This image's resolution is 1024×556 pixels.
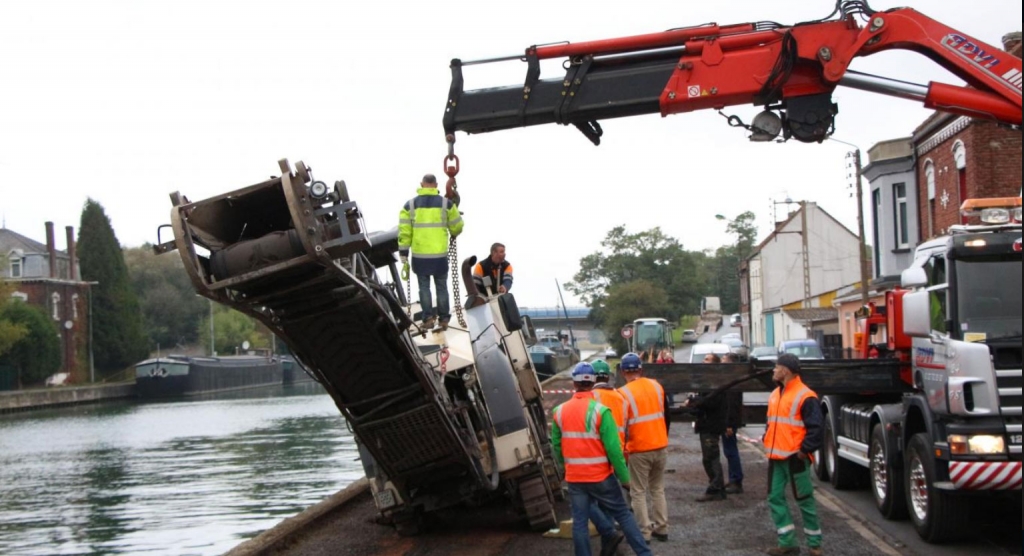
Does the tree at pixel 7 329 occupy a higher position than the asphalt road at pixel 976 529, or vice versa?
the tree at pixel 7 329

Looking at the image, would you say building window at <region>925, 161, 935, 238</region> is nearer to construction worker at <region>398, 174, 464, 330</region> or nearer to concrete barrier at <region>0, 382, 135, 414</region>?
construction worker at <region>398, 174, 464, 330</region>

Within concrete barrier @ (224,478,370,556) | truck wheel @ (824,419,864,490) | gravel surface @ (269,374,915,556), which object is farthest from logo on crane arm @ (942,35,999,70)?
concrete barrier @ (224,478,370,556)

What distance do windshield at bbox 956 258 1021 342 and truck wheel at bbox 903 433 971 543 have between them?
1118 mm

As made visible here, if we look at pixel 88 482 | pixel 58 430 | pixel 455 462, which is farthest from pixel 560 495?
pixel 58 430

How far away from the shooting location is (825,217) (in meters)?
74.8

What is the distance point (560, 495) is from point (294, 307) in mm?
5838

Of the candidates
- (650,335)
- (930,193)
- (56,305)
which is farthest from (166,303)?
(930,193)

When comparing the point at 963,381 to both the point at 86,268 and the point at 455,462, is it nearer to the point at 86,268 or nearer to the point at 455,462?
the point at 455,462

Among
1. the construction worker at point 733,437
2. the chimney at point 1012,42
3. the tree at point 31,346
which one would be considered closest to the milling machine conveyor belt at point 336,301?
the construction worker at point 733,437

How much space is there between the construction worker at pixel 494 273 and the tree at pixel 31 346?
190 feet

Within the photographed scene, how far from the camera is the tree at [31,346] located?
67000 mm

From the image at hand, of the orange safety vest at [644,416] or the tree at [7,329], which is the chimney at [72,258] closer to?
the tree at [7,329]

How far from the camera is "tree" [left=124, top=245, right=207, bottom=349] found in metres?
103

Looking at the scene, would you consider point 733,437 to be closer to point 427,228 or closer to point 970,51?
point 427,228
